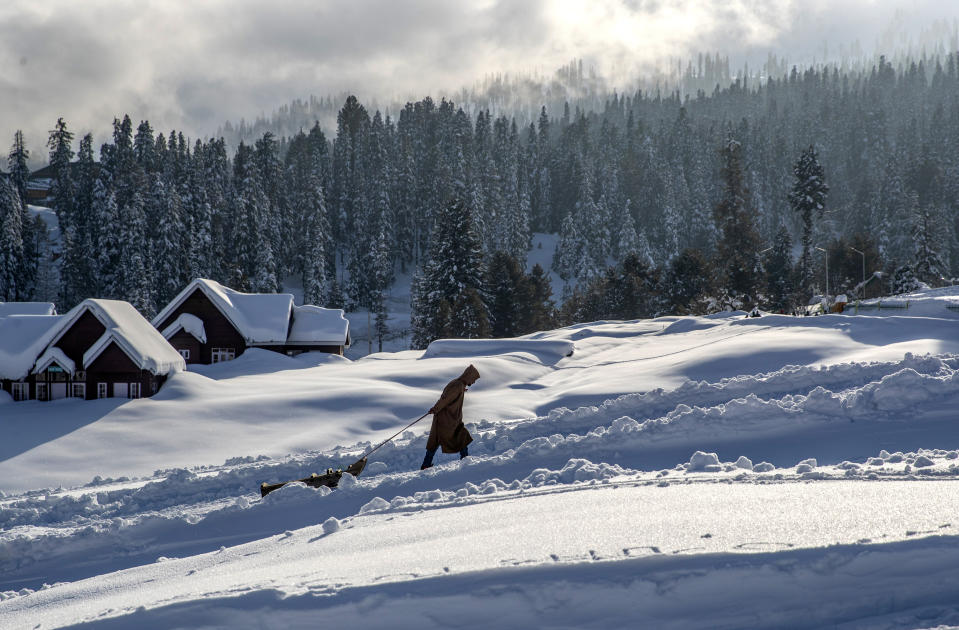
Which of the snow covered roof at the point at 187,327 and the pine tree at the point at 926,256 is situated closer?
the snow covered roof at the point at 187,327

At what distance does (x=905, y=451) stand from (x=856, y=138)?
137787mm

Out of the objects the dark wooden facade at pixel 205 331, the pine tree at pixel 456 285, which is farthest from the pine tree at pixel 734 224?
the dark wooden facade at pixel 205 331

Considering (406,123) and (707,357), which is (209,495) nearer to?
(707,357)

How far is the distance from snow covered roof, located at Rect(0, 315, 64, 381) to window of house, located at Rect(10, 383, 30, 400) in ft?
2.32

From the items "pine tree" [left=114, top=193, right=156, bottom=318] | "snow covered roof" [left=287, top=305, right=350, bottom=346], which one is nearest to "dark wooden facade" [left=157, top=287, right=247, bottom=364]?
"snow covered roof" [left=287, top=305, right=350, bottom=346]

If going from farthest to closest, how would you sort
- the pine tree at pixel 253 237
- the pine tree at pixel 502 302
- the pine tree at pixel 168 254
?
the pine tree at pixel 253 237, the pine tree at pixel 168 254, the pine tree at pixel 502 302

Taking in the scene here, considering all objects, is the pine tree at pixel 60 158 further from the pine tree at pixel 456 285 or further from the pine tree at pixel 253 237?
the pine tree at pixel 456 285

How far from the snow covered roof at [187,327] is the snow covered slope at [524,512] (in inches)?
529

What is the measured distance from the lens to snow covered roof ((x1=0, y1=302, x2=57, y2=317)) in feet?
112

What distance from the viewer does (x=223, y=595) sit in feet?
14.9

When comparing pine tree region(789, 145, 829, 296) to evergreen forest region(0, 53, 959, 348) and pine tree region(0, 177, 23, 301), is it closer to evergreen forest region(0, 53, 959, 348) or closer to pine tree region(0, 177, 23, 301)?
evergreen forest region(0, 53, 959, 348)

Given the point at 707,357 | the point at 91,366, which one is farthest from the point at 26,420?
the point at 707,357

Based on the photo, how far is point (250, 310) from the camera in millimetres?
37062

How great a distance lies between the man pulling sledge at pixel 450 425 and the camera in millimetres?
11430
